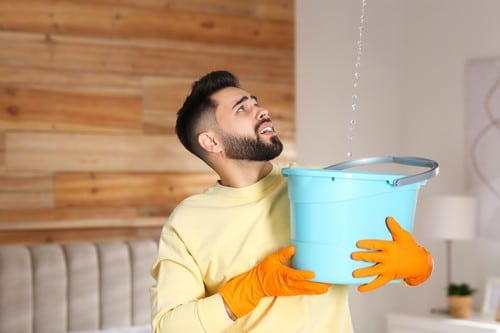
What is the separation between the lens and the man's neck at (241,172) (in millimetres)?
1949

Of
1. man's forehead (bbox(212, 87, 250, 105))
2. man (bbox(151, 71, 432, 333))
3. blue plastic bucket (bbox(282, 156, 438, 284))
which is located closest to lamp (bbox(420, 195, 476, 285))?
man (bbox(151, 71, 432, 333))

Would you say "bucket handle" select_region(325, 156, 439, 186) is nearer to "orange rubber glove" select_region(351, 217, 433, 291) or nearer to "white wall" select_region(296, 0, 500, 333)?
"orange rubber glove" select_region(351, 217, 433, 291)

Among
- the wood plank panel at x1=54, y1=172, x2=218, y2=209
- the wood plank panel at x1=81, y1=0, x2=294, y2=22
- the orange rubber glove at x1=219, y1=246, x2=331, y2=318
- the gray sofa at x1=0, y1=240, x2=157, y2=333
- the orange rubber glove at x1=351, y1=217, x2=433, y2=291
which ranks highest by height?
the wood plank panel at x1=81, y1=0, x2=294, y2=22

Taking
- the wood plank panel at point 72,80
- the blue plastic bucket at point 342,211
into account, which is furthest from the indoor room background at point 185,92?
the blue plastic bucket at point 342,211

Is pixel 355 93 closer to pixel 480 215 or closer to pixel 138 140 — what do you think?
pixel 480 215

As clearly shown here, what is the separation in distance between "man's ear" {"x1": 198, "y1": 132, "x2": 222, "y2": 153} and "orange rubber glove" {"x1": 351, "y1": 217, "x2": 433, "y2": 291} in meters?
0.40

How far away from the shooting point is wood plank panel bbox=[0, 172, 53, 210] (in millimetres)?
3709

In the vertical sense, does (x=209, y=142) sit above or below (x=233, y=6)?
below

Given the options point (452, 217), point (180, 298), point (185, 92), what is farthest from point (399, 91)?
point (180, 298)

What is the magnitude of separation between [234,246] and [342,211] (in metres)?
0.29

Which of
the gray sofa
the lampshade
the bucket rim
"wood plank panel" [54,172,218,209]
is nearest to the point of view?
the bucket rim

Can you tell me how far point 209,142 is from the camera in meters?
1.97

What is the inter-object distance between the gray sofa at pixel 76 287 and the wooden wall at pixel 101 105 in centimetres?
19

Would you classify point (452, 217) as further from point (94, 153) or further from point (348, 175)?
point (348, 175)
